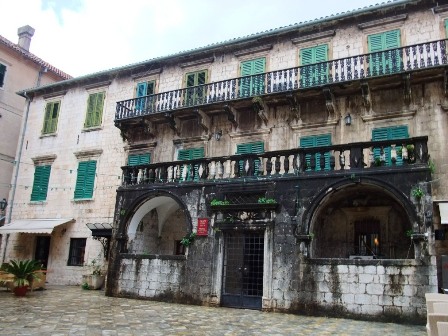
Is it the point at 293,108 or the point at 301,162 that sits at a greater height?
the point at 293,108

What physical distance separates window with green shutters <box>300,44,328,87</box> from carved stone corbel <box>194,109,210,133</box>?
425 cm

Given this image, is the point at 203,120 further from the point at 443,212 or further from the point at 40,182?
the point at 40,182

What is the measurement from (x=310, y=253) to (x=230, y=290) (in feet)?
9.06

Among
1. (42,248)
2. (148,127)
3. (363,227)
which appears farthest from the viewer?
(42,248)

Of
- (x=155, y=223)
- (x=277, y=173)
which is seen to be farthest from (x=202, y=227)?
(x=155, y=223)

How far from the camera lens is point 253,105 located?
610 inches

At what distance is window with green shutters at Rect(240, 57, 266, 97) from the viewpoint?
15711 mm

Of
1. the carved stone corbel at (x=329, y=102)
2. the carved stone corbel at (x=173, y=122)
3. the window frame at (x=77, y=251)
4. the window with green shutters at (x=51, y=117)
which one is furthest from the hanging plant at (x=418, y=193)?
the window with green shutters at (x=51, y=117)

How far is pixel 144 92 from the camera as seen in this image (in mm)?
19344

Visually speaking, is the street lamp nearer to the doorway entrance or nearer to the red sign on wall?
the doorway entrance

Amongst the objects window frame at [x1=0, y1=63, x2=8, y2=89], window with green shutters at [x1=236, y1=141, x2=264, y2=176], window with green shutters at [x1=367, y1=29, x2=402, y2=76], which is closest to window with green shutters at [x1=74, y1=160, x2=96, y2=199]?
window with green shutters at [x1=236, y1=141, x2=264, y2=176]

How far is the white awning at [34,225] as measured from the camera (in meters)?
18.7

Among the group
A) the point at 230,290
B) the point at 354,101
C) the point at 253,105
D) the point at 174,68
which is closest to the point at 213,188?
the point at 230,290

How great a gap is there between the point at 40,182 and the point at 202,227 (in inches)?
484
